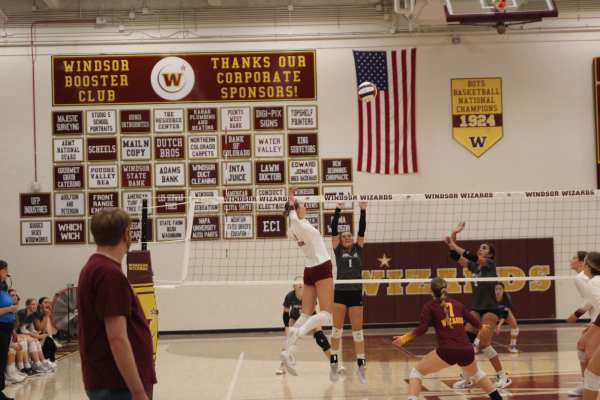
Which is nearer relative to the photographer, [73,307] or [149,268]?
[149,268]

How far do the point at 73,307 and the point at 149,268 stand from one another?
6477mm

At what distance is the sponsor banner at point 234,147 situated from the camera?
1258 cm

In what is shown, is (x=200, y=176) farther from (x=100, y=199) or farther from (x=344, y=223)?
Answer: (x=344, y=223)

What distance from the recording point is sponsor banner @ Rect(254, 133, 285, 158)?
12.6 meters

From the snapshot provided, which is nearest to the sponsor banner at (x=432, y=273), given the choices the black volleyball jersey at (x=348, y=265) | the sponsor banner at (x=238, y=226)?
the sponsor banner at (x=238, y=226)

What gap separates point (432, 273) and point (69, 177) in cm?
901

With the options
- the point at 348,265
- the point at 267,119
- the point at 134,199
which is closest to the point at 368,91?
the point at 267,119

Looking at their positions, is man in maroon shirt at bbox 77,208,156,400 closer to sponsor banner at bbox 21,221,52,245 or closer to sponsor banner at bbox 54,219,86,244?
sponsor banner at bbox 54,219,86,244

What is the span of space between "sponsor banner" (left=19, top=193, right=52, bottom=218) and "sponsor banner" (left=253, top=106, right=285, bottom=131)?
17.2 feet

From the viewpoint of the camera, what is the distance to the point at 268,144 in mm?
12625

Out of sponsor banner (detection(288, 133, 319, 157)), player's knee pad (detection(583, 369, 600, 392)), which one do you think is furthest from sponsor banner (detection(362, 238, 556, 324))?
player's knee pad (detection(583, 369, 600, 392))

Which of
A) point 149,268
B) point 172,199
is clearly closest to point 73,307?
point 172,199

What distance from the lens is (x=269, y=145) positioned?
12.6m

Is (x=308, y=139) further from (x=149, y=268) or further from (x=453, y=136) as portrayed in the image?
(x=149, y=268)
